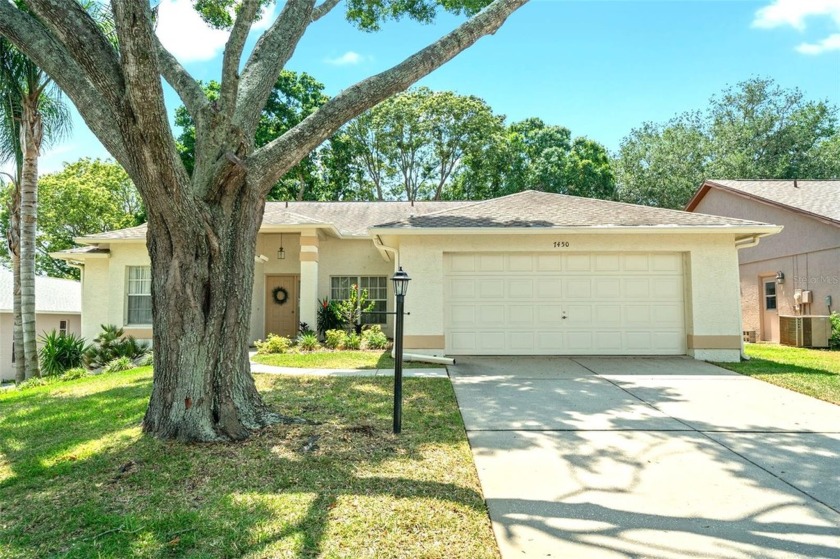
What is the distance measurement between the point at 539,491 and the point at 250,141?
4.48 metres

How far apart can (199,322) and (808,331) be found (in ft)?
50.7

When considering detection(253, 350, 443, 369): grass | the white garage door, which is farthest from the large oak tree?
the white garage door

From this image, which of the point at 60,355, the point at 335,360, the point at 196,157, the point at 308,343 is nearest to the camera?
the point at 196,157

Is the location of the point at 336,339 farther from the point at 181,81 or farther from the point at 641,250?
the point at 181,81

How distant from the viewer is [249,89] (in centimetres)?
531

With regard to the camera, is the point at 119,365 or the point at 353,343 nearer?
the point at 119,365

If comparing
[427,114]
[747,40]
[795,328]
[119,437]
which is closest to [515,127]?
[427,114]

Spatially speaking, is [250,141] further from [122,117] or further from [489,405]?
[489,405]

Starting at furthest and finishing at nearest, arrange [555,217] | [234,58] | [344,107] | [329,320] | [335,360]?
[329,320]
[555,217]
[335,360]
[234,58]
[344,107]

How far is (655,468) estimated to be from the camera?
167 inches

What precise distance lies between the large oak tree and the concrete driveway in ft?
9.03

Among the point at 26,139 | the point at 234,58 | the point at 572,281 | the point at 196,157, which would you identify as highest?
the point at 26,139

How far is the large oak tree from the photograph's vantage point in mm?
4020

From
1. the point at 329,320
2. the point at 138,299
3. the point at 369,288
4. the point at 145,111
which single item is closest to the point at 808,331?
the point at 369,288
